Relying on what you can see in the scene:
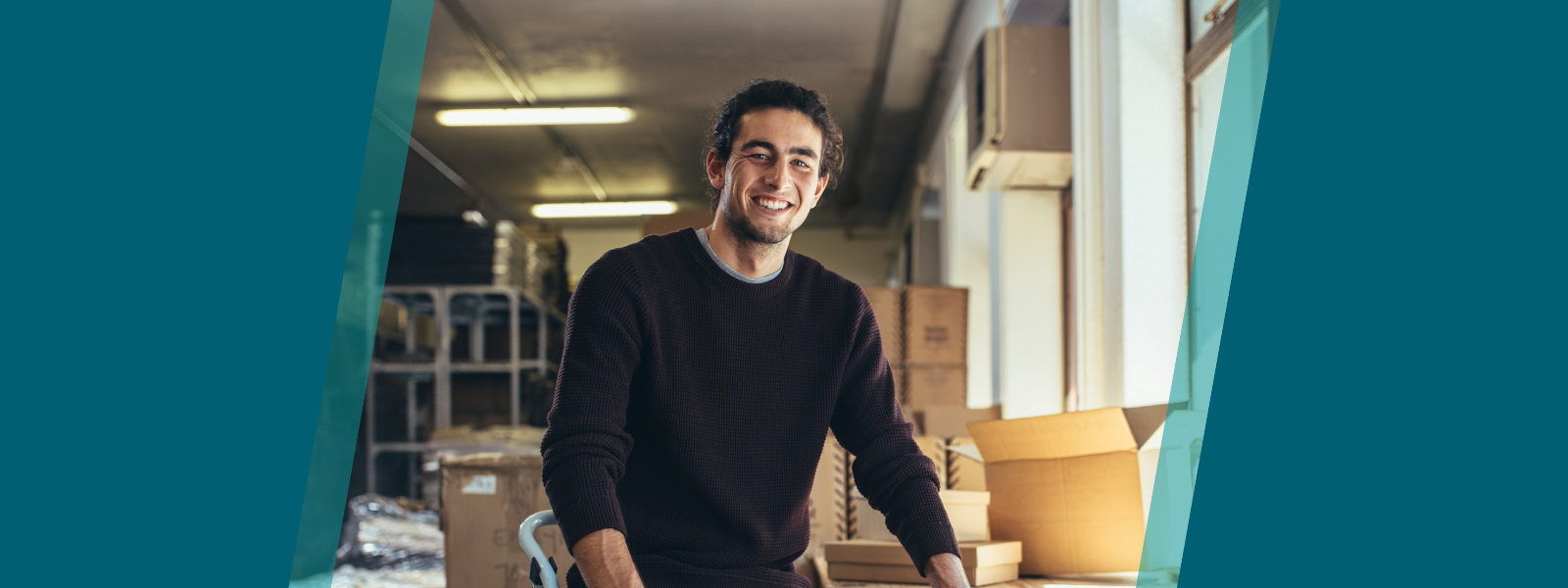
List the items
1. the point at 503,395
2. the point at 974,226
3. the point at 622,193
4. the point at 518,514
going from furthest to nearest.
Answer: the point at 622,193
the point at 503,395
the point at 974,226
the point at 518,514

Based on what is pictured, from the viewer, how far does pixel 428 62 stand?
6418 mm

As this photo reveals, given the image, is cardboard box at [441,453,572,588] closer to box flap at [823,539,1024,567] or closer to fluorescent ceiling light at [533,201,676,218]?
box flap at [823,539,1024,567]

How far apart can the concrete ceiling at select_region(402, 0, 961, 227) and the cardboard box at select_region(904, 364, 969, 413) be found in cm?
150

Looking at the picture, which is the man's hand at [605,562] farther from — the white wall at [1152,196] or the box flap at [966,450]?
the white wall at [1152,196]

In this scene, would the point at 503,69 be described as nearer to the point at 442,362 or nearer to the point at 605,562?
the point at 442,362

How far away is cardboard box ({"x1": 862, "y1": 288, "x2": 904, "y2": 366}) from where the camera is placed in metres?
5.27

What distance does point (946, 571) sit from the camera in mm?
1409

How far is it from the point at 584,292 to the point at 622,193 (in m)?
8.88

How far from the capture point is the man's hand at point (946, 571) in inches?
55.1

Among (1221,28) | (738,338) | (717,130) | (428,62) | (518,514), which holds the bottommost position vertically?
(518,514)

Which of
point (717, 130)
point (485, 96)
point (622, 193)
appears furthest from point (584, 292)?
point (622, 193)

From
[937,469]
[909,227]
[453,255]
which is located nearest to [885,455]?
[937,469]

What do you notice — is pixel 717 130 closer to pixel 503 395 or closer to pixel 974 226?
pixel 974 226

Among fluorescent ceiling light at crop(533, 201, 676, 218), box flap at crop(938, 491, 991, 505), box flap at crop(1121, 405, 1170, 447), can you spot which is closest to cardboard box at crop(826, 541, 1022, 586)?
box flap at crop(938, 491, 991, 505)
